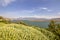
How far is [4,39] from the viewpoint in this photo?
312 inches

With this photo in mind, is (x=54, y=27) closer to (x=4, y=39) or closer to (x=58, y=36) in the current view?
(x=58, y=36)

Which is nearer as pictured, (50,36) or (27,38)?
(27,38)

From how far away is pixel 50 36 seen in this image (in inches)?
532

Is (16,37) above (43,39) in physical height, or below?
above

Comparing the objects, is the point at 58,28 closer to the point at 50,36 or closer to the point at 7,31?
the point at 50,36

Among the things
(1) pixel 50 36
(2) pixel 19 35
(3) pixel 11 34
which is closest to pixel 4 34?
(3) pixel 11 34

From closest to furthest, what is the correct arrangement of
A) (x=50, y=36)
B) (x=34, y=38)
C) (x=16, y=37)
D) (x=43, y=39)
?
(x=16, y=37) → (x=34, y=38) → (x=43, y=39) → (x=50, y=36)

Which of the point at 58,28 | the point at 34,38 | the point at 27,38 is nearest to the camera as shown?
the point at 27,38

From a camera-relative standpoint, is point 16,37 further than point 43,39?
No

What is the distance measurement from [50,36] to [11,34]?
5740mm

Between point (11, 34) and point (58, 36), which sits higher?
point (11, 34)

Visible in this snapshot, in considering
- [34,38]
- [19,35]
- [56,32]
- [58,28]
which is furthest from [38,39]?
[58,28]

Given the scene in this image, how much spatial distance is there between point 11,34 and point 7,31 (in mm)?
387

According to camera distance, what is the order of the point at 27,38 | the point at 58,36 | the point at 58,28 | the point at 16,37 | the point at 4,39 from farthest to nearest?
the point at 58,28
the point at 58,36
the point at 27,38
the point at 16,37
the point at 4,39
